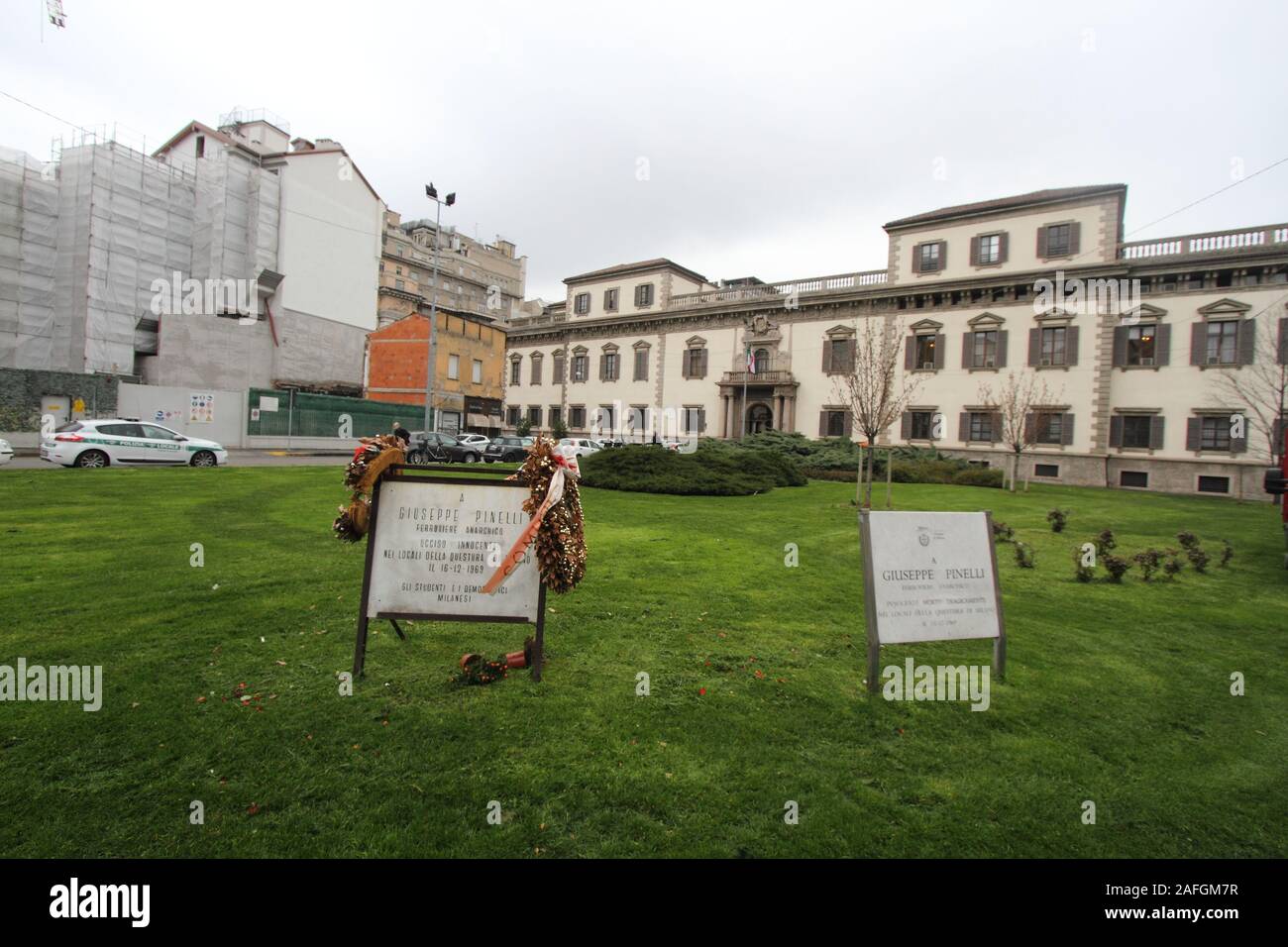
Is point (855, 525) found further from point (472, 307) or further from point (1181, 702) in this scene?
point (472, 307)

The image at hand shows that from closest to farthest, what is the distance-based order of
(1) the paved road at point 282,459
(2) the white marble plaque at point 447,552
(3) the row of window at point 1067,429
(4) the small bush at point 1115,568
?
1. (2) the white marble plaque at point 447,552
2. (4) the small bush at point 1115,568
3. (1) the paved road at point 282,459
4. (3) the row of window at point 1067,429

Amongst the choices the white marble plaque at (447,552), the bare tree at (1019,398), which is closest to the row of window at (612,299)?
the bare tree at (1019,398)

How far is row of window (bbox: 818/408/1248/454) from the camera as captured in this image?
1203 inches

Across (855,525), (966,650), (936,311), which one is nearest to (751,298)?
(936,311)

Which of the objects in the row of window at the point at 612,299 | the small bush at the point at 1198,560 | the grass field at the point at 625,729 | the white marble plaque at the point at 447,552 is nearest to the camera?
the grass field at the point at 625,729

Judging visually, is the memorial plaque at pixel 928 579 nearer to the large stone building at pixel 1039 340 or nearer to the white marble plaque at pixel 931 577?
the white marble plaque at pixel 931 577

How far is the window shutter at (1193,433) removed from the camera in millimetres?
31219

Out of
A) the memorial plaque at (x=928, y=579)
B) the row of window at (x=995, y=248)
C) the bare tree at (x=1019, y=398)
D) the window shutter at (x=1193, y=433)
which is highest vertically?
the row of window at (x=995, y=248)

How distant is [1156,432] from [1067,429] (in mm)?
3901

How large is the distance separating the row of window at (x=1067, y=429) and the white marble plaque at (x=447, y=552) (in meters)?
32.2

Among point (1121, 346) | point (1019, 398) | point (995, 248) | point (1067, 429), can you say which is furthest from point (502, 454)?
point (1121, 346)

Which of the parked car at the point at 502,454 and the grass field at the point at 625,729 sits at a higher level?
the parked car at the point at 502,454

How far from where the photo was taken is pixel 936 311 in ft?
128
